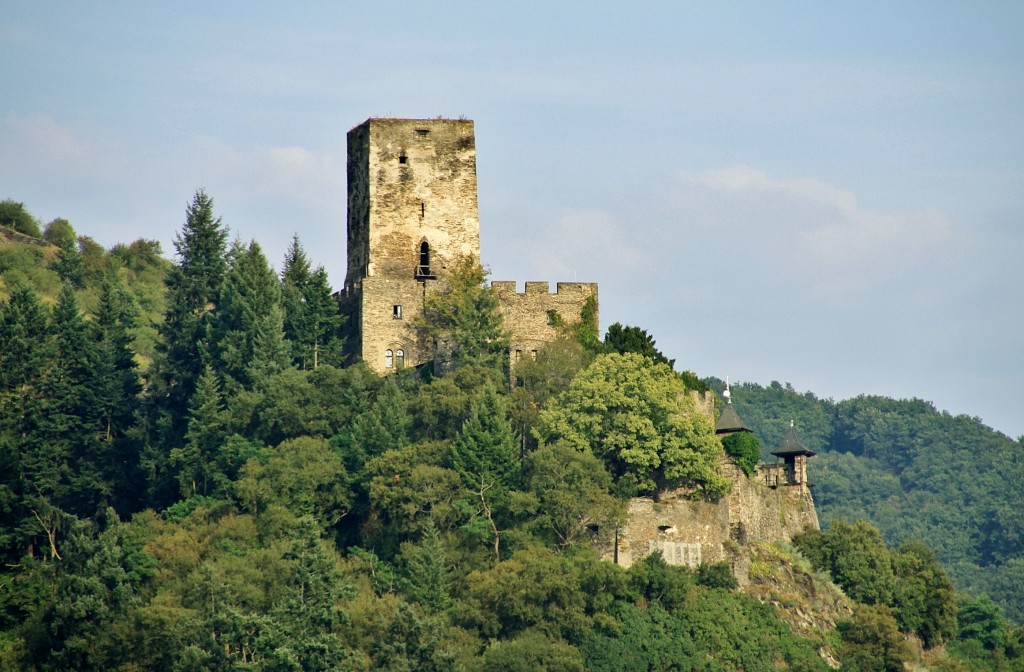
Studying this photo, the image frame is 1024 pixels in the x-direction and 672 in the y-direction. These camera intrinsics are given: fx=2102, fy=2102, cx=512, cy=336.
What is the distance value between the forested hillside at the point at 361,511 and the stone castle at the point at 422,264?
102cm

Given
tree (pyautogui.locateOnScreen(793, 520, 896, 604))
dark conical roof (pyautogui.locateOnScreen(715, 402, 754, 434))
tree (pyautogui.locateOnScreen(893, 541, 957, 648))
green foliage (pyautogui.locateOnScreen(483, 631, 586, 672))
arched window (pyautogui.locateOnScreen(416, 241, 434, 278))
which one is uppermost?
arched window (pyautogui.locateOnScreen(416, 241, 434, 278))

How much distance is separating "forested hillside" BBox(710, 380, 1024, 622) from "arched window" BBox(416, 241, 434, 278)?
2116 inches

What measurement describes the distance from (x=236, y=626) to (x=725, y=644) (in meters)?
13.1

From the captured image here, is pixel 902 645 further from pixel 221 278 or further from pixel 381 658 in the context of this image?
pixel 221 278

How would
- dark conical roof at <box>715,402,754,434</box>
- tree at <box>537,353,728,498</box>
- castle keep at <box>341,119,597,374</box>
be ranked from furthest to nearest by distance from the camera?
1. castle keep at <box>341,119,597,374</box>
2. dark conical roof at <box>715,402,754,434</box>
3. tree at <box>537,353,728,498</box>

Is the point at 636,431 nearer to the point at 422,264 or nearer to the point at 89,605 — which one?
the point at 422,264

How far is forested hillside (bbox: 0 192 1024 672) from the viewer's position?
54.1 m

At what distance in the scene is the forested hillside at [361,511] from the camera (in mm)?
54125

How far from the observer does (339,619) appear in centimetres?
5338

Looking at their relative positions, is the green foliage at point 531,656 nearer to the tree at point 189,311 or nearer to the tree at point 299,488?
the tree at point 299,488

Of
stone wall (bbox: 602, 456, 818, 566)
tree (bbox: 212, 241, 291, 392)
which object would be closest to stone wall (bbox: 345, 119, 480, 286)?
tree (bbox: 212, 241, 291, 392)

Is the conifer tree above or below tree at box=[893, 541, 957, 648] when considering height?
above

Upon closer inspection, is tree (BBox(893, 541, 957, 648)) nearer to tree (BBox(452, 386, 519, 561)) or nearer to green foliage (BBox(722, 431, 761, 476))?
green foliage (BBox(722, 431, 761, 476))

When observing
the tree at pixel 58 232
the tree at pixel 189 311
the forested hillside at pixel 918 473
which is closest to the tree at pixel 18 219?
the tree at pixel 58 232
